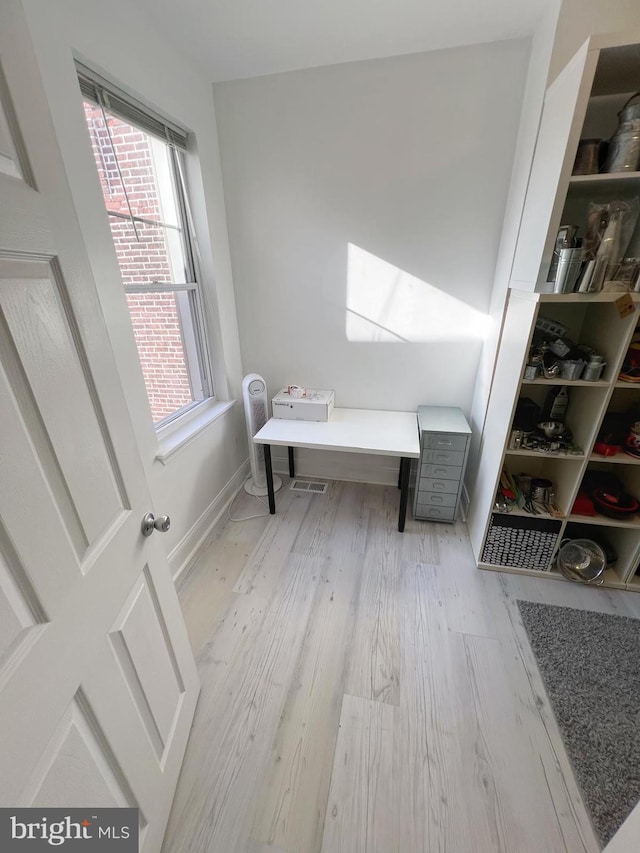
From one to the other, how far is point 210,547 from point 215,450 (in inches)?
23.8

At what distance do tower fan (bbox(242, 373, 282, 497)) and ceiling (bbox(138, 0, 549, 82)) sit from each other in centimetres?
165

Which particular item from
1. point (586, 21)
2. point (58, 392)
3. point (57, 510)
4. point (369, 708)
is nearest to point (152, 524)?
point (57, 510)

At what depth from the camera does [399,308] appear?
7.41 ft

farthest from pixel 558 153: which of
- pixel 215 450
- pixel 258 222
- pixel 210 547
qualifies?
pixel 210 547

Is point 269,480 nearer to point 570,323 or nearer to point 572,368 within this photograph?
point 572,368

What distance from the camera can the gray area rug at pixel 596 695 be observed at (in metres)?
1.14

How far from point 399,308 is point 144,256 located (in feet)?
4.83

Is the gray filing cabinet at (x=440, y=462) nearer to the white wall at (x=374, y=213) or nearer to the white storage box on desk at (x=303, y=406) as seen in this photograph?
the white wall at (x=374, y=213)

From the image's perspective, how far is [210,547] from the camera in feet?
7.07

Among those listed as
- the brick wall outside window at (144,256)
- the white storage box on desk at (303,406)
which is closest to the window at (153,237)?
the brick wall outside window at (144,256)

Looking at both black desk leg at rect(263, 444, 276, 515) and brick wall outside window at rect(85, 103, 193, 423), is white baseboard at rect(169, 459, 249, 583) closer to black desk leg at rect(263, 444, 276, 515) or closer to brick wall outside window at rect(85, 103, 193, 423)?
black desk leg at rect(263, 444, 276, 515)

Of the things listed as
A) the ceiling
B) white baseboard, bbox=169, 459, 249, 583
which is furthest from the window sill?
the ceiling

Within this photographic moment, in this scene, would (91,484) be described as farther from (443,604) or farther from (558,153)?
(558,153)

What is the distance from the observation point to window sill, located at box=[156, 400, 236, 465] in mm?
1832
